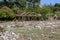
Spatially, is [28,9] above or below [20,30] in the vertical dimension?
below

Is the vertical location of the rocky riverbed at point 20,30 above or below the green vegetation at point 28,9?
above

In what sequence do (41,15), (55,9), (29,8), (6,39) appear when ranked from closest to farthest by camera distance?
(6,39), (41,15), (29,8), (55,9)

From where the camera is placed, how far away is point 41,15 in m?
30.3

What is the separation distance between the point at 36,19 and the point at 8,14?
3940 millimetres

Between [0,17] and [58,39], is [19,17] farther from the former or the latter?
[58,39]

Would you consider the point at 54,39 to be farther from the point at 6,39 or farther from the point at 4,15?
the point at 4,15

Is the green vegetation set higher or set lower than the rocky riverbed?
lower

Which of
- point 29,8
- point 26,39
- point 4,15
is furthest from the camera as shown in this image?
point 29,8

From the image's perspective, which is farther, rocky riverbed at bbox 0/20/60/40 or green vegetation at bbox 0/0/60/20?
green vegetation at bbox 0/0/60/20

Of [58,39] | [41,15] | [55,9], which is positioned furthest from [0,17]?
[58,39]

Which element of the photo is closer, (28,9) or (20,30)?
(20,30)

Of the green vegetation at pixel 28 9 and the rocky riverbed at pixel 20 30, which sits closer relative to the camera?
the rocky riverbed at pixel 20 30

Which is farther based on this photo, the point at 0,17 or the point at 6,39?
the point at 0,17

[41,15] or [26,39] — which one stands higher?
[26,39]
